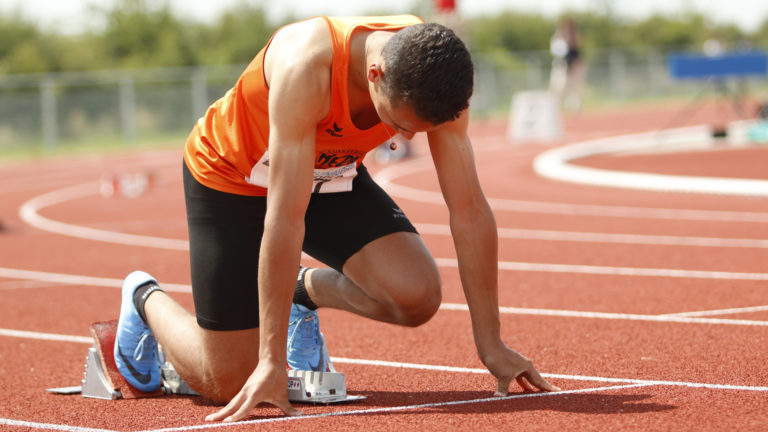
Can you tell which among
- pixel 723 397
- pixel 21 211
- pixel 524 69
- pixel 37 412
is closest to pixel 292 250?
pixel 37 412

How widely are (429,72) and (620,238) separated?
6.66 metres

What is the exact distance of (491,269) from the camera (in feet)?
15.0

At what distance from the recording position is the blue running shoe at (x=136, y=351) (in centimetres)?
495

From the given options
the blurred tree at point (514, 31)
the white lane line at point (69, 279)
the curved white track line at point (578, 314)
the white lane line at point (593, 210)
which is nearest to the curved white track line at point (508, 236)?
the white lane line at point (593, 210)

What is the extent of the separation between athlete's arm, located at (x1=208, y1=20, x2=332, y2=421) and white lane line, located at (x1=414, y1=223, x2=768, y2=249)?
599cm

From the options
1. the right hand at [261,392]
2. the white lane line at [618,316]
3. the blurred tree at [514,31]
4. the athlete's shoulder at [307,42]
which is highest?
the athlete's shoulder at [307,42]

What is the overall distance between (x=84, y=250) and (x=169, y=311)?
6225mm

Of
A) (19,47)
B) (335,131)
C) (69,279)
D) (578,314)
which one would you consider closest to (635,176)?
(69,279)

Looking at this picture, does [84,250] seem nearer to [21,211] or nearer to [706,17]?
[21,211]

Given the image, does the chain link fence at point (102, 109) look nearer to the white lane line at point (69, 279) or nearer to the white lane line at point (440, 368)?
the white lane line at point (69, 279)

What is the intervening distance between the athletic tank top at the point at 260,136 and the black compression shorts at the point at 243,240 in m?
0.07

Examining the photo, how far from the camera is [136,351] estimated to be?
5023mm

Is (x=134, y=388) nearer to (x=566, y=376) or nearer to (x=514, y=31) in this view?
(x=566, y=376)

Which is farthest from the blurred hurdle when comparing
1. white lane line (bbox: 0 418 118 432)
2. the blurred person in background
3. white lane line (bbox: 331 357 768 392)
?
white lane line (bbox: 0 418 118 432)
